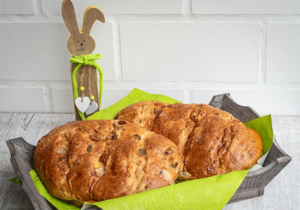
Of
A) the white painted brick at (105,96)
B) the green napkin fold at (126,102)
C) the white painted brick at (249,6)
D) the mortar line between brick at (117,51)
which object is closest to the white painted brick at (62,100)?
the white painted brick at (105,96)

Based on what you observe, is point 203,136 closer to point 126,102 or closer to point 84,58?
point 126,102

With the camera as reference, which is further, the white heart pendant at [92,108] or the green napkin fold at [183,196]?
the white heart pendant at [92,108]

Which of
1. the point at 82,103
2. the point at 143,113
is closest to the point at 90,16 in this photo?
the point at 82,103

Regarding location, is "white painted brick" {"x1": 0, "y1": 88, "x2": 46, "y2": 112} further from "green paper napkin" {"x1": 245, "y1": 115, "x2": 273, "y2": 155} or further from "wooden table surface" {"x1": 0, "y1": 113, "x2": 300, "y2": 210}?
"green paper napkin" {"x1": 245, "y1": 115, "x2": 273, "y2": 155}

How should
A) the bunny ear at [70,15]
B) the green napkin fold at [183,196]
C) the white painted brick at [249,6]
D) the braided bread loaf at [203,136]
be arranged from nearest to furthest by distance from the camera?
the green napkin fold at [183,196], the braided bread loaf at [203,136], the bunny ear at [70,15], the white painted brick at [249,6]

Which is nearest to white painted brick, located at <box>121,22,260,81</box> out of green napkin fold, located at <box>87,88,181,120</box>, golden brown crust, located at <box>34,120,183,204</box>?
green napkin fold, located at <box>87,88,181,120</box>

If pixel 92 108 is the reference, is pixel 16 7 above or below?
above

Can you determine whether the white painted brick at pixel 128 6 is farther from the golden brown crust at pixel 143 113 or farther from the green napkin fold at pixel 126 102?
the golden brown crust at pixel 143 113
